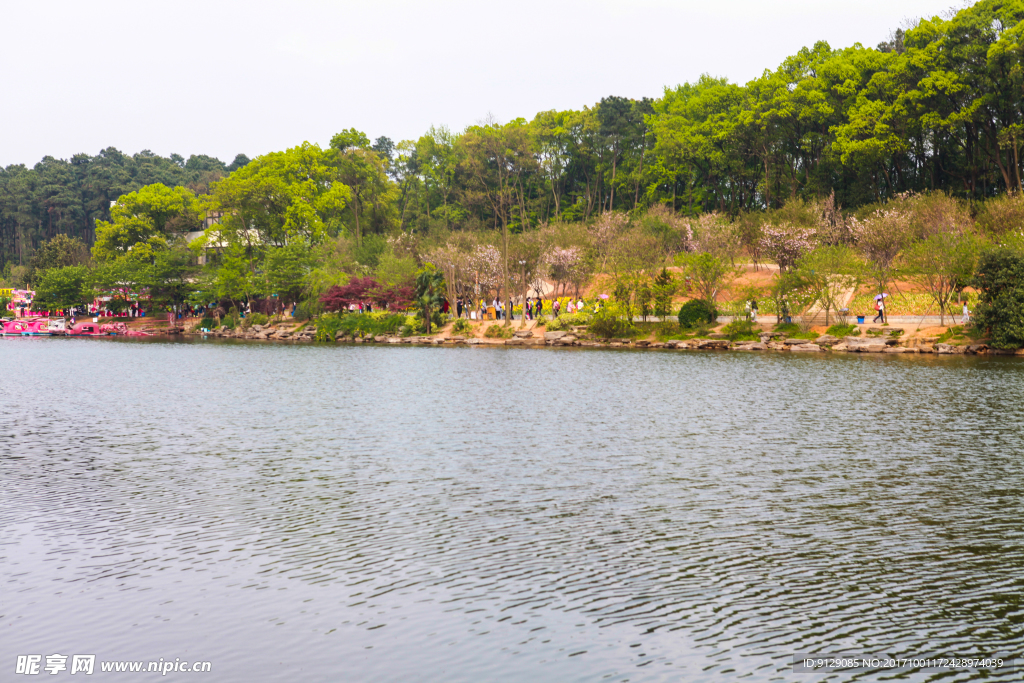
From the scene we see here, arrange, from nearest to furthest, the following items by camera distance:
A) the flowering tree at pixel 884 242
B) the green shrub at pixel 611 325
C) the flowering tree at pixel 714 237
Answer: the flowering tree at pixel 884 242 < the green shrub at pixel 611 325 < the flowering tree at pixel 714 237

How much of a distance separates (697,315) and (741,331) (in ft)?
11.8

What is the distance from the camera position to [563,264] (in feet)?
214

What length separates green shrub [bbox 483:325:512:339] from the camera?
58.0 meters

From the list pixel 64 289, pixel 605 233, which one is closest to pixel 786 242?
pixel 605 233

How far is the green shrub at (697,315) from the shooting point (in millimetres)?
52688

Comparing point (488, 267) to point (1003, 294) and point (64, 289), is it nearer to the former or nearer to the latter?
point (1003, 294)

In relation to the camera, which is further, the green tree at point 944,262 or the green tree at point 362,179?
the green tree at point 362,179

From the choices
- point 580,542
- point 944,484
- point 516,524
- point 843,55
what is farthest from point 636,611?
point 843,55

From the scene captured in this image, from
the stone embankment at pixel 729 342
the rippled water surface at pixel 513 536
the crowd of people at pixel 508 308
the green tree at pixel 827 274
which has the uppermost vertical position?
the green tree at pixel 827 274

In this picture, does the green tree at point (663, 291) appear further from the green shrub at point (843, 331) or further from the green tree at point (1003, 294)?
the green tree at point (1003, 294)

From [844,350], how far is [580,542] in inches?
1519

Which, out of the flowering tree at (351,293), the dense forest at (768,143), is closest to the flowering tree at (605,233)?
the dense forest at (768,143)

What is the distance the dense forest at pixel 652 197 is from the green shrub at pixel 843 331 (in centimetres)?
235

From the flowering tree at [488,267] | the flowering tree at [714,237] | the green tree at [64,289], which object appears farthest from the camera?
the green tree at [64,289]
